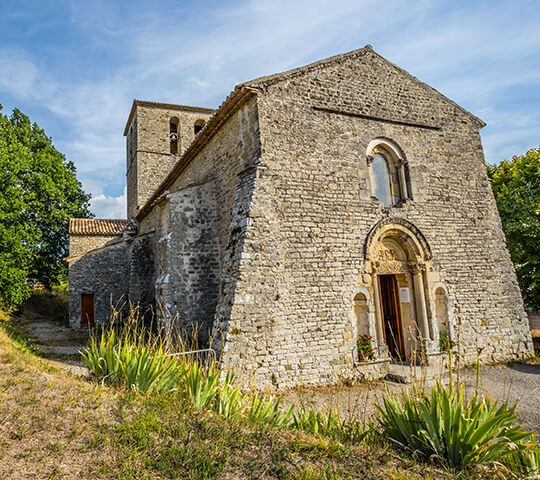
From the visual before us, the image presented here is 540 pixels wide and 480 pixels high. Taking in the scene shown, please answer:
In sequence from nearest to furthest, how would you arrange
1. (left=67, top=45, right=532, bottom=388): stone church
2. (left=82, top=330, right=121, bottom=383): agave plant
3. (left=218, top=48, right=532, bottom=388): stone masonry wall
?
(left=82, top=330, right=121, bottom=383): agave plant, (left=218, top=48, right=532, bottom=388): stone masonry wall, (left=67, top=45, right=532, bottom=388): stone church

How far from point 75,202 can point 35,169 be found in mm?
3763

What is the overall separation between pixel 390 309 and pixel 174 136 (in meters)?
17.4

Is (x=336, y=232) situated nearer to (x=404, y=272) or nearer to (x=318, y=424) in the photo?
(x=404, y=272)

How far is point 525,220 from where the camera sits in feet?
41.3

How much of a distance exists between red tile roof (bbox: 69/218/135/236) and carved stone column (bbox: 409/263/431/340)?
15084 mm

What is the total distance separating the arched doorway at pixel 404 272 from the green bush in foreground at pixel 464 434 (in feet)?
17.4

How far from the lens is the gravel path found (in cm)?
601

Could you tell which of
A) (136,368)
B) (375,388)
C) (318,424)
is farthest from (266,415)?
(375,388)

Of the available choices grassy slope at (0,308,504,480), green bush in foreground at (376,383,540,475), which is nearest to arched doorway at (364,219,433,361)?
green bush in foreground at (376,383,540,475)

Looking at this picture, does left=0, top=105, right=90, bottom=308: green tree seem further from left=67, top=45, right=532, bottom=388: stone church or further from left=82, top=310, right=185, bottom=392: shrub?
left=82, top=310, right=185, bottom=392: shrub

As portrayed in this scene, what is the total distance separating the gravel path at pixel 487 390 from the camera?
6.01 meters

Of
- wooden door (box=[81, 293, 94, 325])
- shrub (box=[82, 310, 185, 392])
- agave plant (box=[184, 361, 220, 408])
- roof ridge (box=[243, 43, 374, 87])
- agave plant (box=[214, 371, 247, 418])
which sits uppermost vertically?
roof ridge (box=[243, 43, 374, 87])

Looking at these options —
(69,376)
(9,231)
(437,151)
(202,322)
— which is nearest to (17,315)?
(9,231)

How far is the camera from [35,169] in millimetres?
18844
